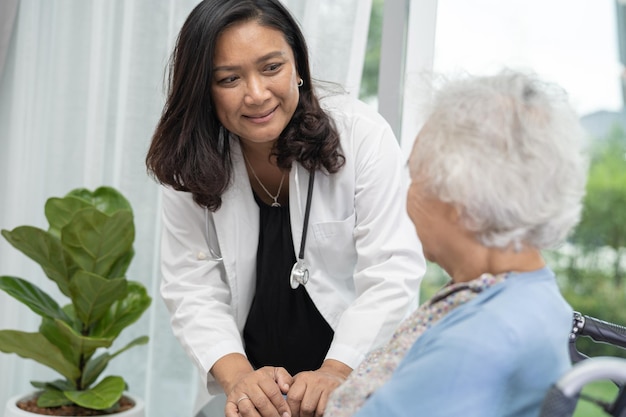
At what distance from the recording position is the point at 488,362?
39.9 inches

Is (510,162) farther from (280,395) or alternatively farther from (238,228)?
(238,228)

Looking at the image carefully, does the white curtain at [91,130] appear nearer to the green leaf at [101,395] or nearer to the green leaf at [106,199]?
the green leaf at [106,199]

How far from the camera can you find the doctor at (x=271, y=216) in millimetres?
1733

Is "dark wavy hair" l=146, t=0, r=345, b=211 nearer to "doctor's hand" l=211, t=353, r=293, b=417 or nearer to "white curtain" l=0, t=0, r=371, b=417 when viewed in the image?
"doctor's hand" l=211, t=353, r=293, b=417

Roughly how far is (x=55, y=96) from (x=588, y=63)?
1.90 metres

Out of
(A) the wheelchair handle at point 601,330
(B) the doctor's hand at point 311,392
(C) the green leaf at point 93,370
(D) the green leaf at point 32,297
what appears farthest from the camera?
(C) the green leaf at point 93,370

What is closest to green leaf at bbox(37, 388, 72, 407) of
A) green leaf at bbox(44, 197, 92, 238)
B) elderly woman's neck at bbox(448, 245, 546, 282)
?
green leaf at bbox(44, 197, 92, 238)

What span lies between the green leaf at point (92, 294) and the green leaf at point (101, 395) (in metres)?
A: 0.19

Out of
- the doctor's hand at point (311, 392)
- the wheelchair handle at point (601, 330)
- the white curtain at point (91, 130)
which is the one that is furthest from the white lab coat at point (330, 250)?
the white curtain at point (91, 130)

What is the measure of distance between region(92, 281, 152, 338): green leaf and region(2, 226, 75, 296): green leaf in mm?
156

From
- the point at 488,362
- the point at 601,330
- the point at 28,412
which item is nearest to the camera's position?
the point at 488,362

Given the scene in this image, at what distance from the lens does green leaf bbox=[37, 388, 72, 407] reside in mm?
2480

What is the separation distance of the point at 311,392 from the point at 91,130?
5.75 feet

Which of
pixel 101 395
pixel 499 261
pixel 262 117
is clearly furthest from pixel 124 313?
pixel 499 261
